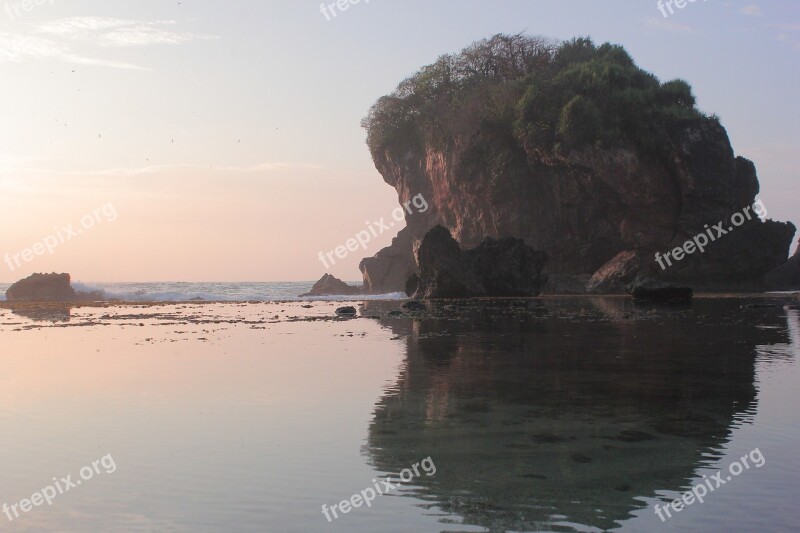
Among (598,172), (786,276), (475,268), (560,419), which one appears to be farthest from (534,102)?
(560,419)

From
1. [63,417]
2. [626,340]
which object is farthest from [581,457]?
[626,340]

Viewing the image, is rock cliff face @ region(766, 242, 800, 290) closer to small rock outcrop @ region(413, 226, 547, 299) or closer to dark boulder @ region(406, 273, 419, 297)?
small rock outcrop @ region(413, 226, 547, 299)

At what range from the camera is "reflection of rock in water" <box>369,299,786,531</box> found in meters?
7.09

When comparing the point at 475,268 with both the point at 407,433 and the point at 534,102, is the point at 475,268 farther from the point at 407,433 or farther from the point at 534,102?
the point at 407,433

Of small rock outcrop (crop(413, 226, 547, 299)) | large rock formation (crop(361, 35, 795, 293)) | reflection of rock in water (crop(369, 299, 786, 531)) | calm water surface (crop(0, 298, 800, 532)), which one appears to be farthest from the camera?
large rock formation (crop(361, 35, 795, 293))

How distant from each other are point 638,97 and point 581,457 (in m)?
64.6

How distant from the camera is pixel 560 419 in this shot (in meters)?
10.6

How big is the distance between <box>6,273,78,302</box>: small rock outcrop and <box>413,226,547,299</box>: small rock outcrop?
33.2 m

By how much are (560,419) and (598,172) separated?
198 feet

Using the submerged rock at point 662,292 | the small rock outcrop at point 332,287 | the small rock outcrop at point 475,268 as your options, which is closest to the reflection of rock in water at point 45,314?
the small rock outcrop at point 475,268

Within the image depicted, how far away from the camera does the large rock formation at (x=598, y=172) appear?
65.9 meters

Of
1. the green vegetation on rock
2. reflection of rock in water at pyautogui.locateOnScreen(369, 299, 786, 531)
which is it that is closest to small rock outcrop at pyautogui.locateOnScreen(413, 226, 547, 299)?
the green vegetation on rock

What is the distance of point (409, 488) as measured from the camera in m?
7.36

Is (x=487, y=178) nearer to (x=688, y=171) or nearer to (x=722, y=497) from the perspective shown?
(x=688, y=171)
